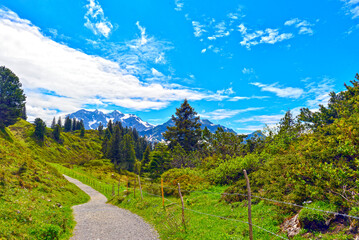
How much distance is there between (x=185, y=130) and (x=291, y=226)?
3481cm

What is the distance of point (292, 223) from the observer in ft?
27.2

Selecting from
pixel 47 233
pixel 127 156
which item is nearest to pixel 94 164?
pixel 127 156

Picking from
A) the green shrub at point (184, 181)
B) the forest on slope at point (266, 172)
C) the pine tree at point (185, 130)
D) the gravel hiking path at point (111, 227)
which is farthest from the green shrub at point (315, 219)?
the pine tree at point (185, 130)

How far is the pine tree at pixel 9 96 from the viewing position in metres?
48.4

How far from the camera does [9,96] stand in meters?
49.2

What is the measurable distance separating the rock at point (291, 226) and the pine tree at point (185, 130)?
112 feet

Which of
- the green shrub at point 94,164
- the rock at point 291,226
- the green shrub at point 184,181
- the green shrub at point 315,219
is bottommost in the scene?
the green shrub at point 94,164

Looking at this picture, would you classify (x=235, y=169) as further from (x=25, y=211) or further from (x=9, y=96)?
(x=9, y=96)

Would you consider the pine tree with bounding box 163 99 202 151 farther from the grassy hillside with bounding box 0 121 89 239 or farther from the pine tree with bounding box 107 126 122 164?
the pine tree with bounding box 107 126 122 164

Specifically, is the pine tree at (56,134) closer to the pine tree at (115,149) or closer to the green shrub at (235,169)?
the pine tree at (115,149)

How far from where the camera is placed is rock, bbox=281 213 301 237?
25.6 ft

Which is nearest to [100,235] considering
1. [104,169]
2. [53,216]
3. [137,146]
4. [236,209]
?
[53,216]

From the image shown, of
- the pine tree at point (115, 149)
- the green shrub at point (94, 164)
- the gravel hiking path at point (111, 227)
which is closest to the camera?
the gravel hiking path at point (111, 227)

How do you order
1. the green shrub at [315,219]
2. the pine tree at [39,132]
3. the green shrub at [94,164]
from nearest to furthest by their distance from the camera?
the green shrub at [315,219] → the green shrub at [94,164] → the pine tree at [39,132]
